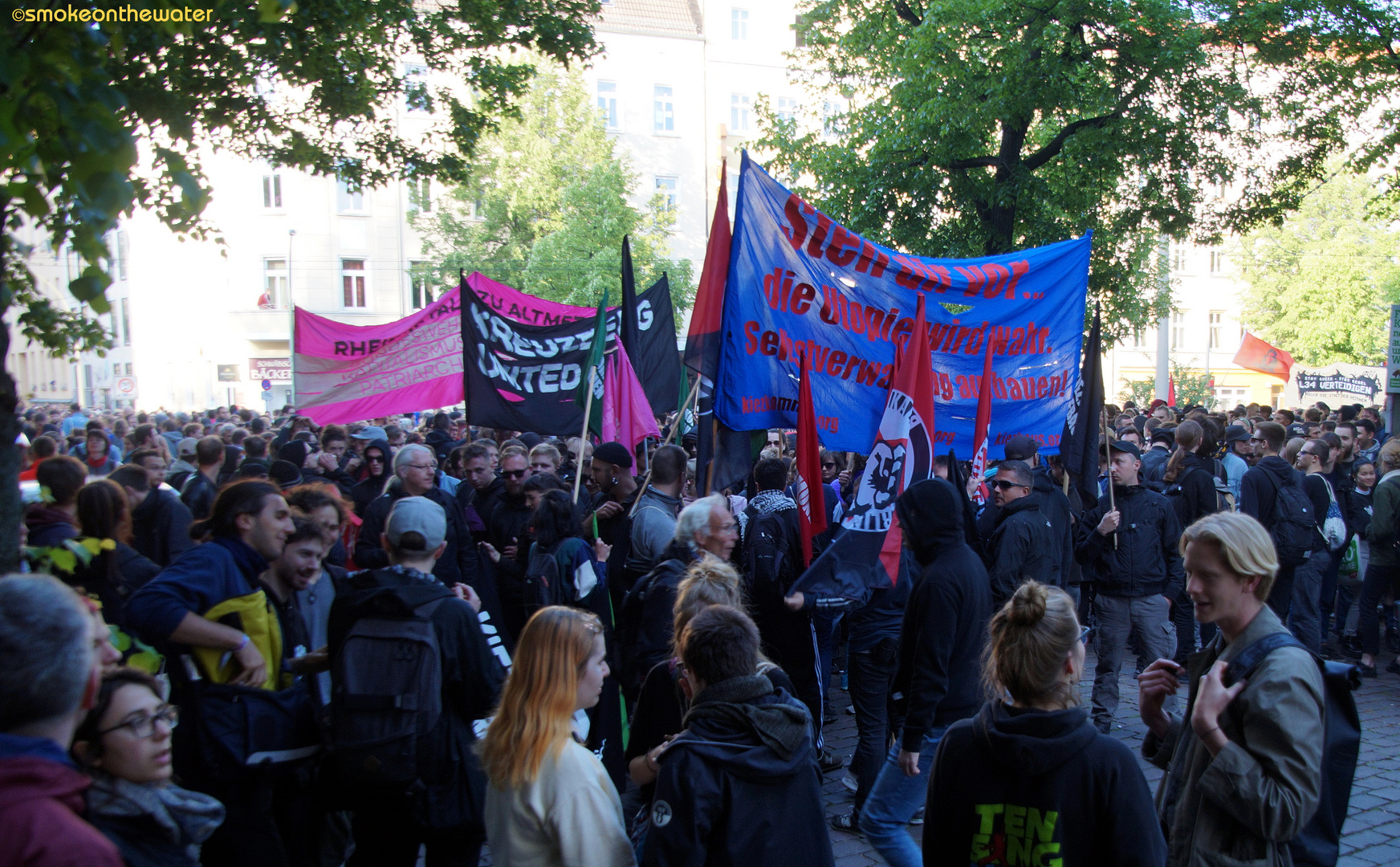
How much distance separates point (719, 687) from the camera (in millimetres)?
2805

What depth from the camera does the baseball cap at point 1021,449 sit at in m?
6.57

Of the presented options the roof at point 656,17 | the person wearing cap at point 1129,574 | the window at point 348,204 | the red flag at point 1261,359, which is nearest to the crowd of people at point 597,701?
the person wearing cap at point 1129,574

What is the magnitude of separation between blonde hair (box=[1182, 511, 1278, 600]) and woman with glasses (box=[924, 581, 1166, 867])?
1.61ft

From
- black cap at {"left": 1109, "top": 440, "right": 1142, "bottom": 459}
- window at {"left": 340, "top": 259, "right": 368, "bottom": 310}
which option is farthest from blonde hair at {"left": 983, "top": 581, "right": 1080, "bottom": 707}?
window at {"left": 340, "top": 259, "right": 368, "bottom": 310}

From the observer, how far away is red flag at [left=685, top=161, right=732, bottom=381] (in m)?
5.67

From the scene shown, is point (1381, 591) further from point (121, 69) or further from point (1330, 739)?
point (121, 69)

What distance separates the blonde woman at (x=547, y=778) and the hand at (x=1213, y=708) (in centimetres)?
156

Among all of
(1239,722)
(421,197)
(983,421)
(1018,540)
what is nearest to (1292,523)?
(983,421)

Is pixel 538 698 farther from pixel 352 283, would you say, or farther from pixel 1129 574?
pixel 352 283

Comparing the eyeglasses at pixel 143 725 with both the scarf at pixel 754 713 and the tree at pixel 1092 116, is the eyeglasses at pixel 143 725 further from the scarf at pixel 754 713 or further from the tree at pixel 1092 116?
the tree at pixel 1092 116

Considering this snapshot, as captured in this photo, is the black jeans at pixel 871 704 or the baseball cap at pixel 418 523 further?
the black jeans at pixel 871 704

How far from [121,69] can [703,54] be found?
4057cm

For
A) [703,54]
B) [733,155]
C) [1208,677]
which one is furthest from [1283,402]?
[1208,677]

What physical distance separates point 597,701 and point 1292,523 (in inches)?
252
